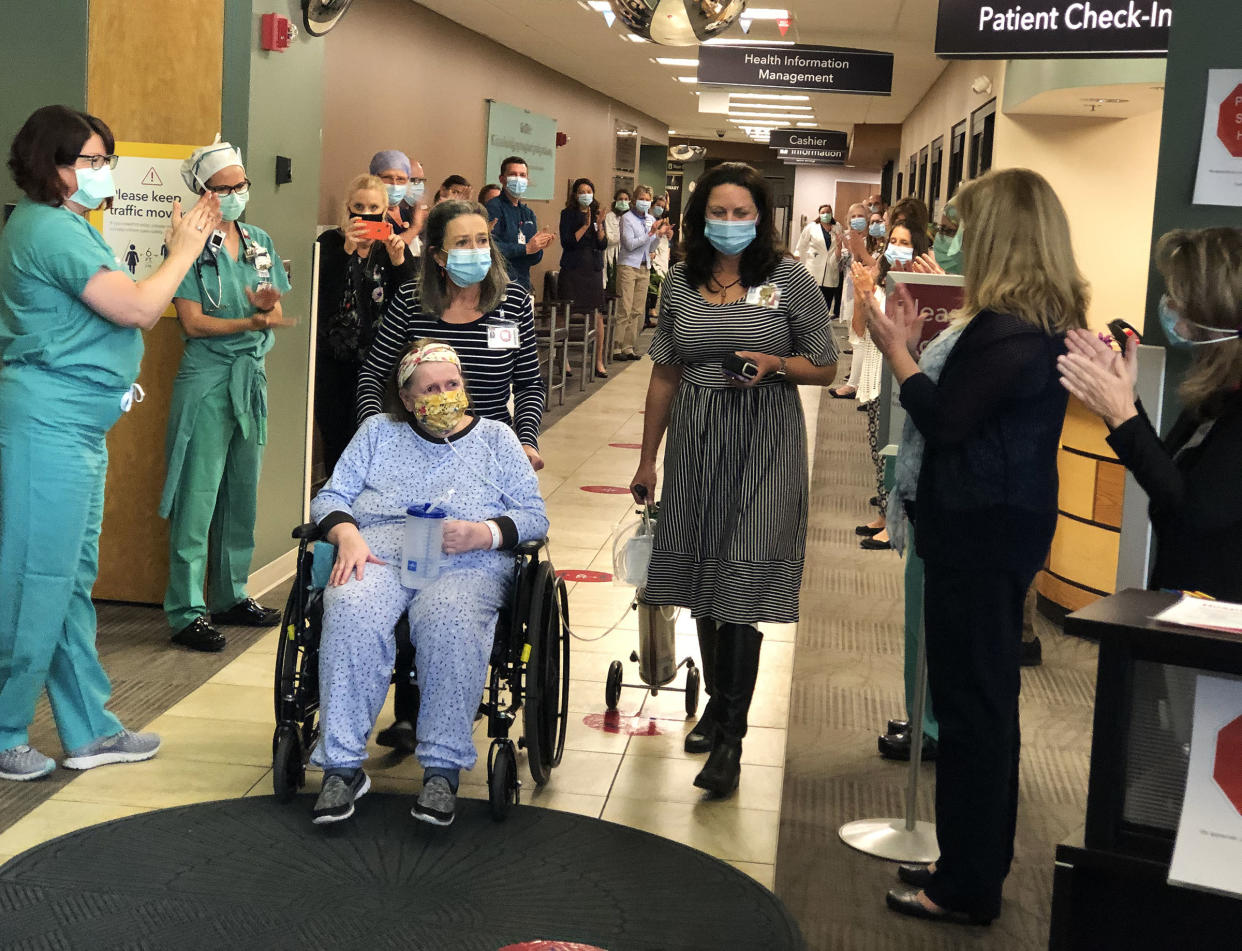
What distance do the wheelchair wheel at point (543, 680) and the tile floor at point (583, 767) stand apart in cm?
12

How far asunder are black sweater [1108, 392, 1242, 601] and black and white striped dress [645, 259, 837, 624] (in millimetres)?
1216

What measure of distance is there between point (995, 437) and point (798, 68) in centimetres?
848

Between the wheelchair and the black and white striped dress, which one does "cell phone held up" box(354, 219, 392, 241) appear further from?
the wheelchair

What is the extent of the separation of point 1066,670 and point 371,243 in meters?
3.31

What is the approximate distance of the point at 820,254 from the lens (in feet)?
60.5

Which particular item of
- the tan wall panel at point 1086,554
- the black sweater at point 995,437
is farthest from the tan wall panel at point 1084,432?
the black sweater at point 995,437

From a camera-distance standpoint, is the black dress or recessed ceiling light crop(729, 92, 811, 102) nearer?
the black dress

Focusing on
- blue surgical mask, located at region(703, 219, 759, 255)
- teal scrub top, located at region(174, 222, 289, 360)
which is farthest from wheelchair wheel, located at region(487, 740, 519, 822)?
teal scrub top, located at region(174, 222, 289, 360)

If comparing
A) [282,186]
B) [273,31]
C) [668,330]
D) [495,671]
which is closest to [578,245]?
[282,186]

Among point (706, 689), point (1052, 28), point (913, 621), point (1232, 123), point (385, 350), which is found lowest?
point (706, 689)

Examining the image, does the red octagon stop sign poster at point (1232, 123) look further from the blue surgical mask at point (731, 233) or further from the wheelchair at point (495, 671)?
the wheelchair at point (495, 671)

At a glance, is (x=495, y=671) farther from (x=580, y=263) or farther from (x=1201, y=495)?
(x=580, y=263)

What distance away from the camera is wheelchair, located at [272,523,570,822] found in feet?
11.0

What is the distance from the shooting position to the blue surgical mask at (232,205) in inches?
184
